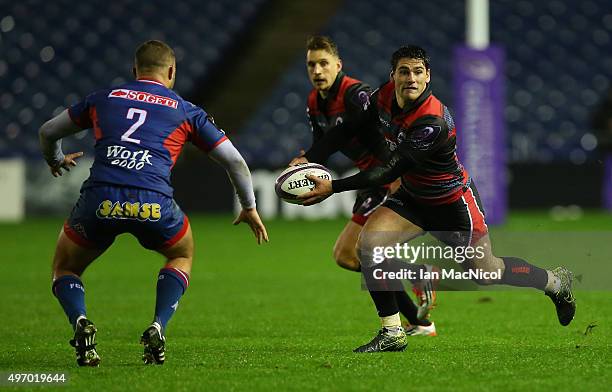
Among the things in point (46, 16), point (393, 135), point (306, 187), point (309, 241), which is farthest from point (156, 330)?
point (46, 16)

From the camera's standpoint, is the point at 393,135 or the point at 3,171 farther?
the point at 3,171

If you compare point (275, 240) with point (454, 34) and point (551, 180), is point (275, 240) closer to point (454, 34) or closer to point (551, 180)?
point (551, 180)

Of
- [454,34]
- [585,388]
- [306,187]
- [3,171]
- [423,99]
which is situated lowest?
[585,388]

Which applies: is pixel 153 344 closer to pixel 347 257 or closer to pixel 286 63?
pixel 347 257

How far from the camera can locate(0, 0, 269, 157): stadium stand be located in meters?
20.6

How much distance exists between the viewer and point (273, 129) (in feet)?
68.6

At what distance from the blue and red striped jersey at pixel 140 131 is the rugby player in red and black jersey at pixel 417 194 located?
2.77 feet

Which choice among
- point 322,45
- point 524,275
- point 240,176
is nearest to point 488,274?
point 524,275

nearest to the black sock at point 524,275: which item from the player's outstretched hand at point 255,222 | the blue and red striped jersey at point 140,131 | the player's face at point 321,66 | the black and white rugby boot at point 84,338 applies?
the player's outstretched hand at point 255,222

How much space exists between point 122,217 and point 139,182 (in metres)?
0.19

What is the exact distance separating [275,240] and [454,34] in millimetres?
9550

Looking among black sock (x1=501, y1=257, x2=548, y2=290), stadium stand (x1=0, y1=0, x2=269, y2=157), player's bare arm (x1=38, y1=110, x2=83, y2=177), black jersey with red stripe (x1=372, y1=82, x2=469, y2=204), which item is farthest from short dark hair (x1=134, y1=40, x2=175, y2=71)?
stadium stand (x1=0, y1=0, x2=269, y2=157)

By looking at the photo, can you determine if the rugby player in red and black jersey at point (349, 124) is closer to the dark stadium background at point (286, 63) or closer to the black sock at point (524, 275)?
the black sock at point (524, 275)

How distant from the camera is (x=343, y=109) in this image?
23.0 ft
